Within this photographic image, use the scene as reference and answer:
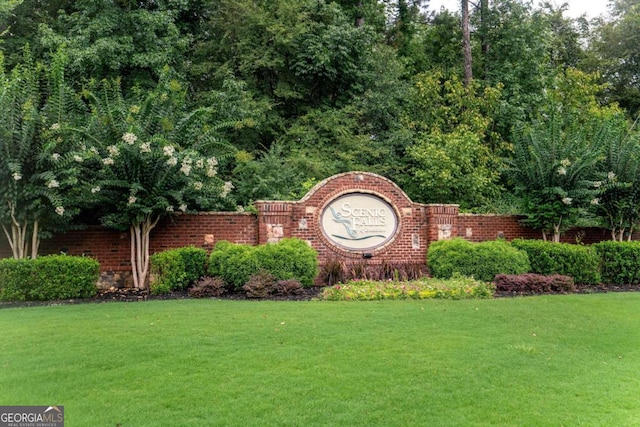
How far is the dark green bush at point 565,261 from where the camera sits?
10.8m

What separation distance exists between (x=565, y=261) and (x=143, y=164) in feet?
29.6

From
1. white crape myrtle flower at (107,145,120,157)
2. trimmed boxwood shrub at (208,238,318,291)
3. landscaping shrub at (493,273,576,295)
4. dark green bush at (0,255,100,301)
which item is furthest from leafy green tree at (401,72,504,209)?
dark green bush at (0,255,100,301)

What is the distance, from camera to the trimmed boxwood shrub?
938cm

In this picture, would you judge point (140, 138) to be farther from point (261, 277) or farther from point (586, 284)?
point (586, 284)

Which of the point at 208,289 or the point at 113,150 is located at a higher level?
the point at 113,150

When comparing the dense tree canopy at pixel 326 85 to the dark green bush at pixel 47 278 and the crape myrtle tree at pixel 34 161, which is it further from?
the dark green bush at pixel 47 278

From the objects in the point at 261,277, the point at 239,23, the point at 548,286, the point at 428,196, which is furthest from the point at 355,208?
the point at 239,23

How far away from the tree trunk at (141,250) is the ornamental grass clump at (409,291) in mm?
3576

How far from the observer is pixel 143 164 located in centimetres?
908

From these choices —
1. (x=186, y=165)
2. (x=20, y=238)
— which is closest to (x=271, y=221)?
(x=186, y=165)

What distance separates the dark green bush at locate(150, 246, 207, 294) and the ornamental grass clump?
2.57 metres

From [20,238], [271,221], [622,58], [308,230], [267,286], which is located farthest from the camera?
[622,58]

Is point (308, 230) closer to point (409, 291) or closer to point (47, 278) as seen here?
point (409, 291)

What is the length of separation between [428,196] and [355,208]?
5.37 meters
